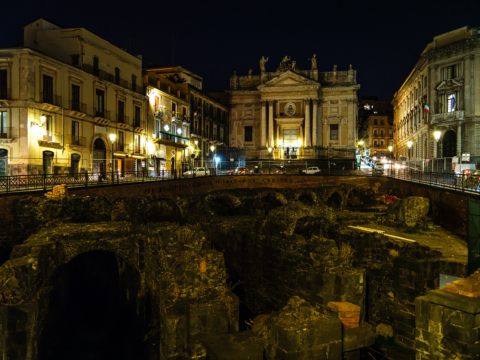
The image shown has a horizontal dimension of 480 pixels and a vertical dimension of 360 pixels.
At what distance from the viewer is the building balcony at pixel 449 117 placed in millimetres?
41031

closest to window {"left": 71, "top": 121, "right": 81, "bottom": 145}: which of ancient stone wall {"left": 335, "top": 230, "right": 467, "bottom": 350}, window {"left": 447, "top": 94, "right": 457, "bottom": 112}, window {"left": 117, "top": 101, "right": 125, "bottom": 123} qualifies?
window {"left": 117, "top": 101, "right": 125, "bottom": 123}

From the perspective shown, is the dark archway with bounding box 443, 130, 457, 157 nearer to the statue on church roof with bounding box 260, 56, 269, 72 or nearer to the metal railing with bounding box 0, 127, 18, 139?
the statue on church roof with bounding box 260, 56, 269, 72

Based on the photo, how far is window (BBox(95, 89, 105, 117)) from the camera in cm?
3500

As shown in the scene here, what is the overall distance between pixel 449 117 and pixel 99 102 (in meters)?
38.4

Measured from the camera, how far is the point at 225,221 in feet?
48.2

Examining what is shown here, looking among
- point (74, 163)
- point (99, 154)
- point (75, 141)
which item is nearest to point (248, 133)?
point (99, 154)

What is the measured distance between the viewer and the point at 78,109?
3244cm

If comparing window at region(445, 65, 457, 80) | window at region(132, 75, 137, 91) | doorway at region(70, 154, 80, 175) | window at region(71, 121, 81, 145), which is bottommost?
doorway at region(70, 154, 80, 175)

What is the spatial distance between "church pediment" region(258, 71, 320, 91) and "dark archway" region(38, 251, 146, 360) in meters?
51.0

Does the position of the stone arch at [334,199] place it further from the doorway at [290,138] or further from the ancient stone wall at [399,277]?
the doorway at [290,138]

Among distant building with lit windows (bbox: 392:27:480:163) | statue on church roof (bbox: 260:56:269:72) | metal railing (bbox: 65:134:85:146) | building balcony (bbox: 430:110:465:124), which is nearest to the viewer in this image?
metal railing (bbox: 65:134:85:146)

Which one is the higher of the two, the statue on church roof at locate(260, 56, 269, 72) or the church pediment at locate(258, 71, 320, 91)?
the statue on church roof at locate(260, 56, 269, 72)

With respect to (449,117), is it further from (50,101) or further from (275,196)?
(50,101)

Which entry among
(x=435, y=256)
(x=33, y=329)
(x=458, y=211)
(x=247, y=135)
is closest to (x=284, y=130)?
(x=247, y=135)
